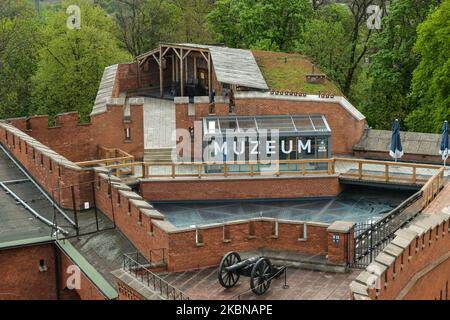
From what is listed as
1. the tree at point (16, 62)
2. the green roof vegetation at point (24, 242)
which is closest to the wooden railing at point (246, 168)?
the green roof vegetation at point (24, 242)

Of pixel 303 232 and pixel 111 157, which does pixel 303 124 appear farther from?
pixel 303 232

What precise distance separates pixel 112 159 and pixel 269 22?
85.6ft

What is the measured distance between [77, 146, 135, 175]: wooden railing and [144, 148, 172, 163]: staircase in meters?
1.30

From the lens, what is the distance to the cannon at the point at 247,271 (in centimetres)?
2527

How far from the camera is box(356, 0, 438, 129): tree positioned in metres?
53.2

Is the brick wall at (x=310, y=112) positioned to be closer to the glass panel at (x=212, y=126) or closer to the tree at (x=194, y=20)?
the glass panel at (x=212, y=126)

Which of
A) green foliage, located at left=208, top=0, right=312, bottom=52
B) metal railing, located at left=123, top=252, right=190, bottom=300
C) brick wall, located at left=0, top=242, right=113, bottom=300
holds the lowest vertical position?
brick wall, located at left=0, top=242, right=113, bottom=300

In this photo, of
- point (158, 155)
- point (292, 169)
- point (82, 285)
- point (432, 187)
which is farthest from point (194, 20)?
point (82, 285)

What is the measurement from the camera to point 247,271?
25.7 m

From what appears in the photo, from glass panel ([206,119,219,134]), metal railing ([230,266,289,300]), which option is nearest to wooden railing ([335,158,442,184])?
glass panel ([206,119,219,134])

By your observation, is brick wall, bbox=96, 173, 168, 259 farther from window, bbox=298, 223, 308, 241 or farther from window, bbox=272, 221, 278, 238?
window, bbox=298, 223, 308, 241

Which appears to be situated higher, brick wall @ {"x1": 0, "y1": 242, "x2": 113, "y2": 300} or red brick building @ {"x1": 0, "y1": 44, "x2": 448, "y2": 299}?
red brick building @ {"x1": 0, "y1": 44, "x2": 448, "y2": 299}

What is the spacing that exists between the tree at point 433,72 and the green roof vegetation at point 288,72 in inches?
202
